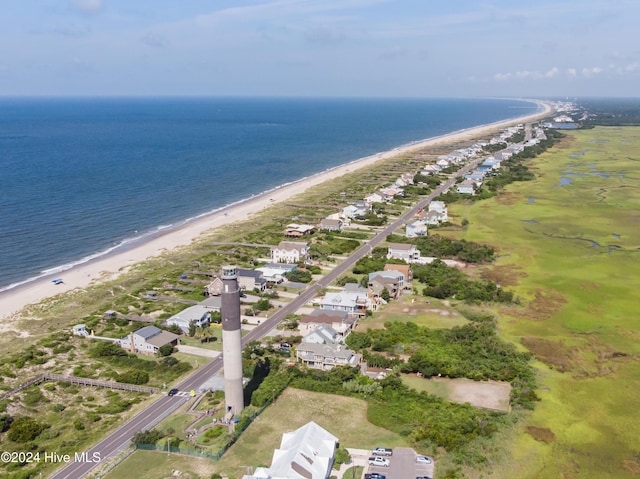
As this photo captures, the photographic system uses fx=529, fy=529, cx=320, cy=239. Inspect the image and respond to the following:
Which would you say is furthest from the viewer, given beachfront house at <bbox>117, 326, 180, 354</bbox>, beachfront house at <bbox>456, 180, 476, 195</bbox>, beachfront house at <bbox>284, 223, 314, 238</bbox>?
beachfront house at <bbox>456, 180, 476, 195</bbox>

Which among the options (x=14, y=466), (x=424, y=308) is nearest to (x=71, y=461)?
(x=14, y=466)

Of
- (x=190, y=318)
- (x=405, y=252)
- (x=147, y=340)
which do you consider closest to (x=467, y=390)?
(x=190, y=318)

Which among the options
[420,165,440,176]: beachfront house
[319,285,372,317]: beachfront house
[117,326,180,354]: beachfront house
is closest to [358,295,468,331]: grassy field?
[319,285,372,317]: beachfront house

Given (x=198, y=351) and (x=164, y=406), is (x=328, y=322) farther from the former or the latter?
(x=164, y=406)

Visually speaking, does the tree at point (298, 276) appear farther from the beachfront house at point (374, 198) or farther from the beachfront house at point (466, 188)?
the beachfront house at point (466, 188)

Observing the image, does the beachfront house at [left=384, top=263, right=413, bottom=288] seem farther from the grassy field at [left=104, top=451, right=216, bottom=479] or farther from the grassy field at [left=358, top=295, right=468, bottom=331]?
the grassy field at [left=104, top=451, right=216, bottom=479]

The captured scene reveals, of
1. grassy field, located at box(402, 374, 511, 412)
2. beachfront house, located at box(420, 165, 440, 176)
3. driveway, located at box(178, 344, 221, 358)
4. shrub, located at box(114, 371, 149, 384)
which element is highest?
beachfront house, located at box(420, 165, 440, 176)

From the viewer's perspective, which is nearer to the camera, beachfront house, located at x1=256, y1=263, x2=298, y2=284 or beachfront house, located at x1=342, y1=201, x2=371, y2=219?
beachfront house, located at x1=256, y1=263, x2=298, y2=284
